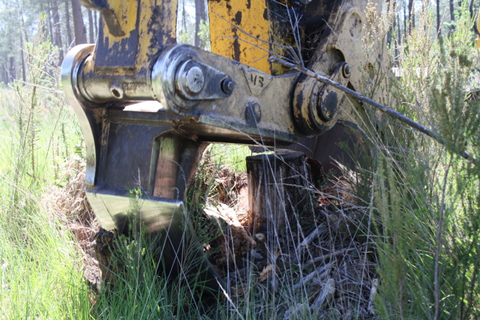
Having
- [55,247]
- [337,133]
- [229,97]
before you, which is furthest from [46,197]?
[337,133]

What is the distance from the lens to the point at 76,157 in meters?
3.60

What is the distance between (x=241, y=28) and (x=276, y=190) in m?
1.15

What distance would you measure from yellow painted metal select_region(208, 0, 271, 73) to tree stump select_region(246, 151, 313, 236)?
735mm

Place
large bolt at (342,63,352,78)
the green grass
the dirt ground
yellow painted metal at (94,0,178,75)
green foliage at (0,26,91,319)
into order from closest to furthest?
the green grass
yellow painted metal at (94,0,178,75)
green foliage at (0,26,91,319)
the dirt ground
large bolt at (342,63,352,78)

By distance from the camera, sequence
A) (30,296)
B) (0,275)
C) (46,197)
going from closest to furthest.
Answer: (30,296) → (0,275) → (46,197)

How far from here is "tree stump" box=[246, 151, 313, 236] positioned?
3.24 m

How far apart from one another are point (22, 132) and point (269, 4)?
83.6 inches

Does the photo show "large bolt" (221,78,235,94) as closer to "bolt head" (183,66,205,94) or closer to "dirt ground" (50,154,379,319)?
"bolt head" (183,66,205,94)

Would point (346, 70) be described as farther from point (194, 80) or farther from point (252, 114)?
point (194, 80)

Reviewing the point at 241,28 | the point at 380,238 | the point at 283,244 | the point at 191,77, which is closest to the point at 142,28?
the point at 191,77

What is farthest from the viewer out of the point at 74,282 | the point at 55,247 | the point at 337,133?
the point at 337,133

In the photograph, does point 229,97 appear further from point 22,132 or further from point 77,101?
point 22,132

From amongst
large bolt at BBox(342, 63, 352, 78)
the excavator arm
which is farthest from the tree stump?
large bolt at BBox(342, 63, 352, 78)

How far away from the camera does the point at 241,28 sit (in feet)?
9.28
